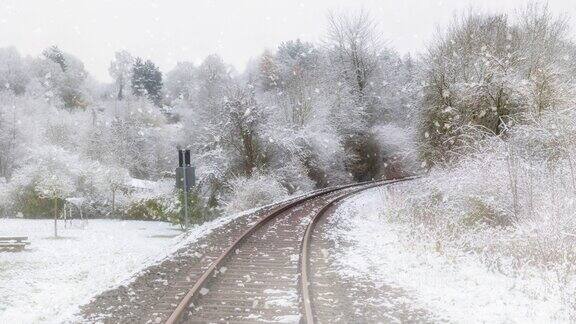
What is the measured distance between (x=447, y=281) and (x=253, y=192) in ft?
56.8

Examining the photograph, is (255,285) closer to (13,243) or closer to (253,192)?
(253,192)

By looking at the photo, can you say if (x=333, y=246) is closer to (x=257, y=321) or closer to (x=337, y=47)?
(x=257, y=321)

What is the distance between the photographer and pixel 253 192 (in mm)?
24859

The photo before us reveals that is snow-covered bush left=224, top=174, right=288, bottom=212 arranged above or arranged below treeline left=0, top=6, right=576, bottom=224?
below

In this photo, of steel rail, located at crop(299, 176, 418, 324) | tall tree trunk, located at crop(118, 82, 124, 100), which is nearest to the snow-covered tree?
tall tree trunk, located at crop(118, 82, 124, 100)

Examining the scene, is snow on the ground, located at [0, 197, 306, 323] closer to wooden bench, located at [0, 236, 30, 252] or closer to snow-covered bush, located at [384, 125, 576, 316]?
wooden bench, located at [0, 236, 30, 252]

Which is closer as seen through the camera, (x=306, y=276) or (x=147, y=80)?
Result: (x=306, y=276)

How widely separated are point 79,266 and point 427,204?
1253 cm

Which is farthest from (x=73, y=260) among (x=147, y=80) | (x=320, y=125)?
(x=147, y=80)

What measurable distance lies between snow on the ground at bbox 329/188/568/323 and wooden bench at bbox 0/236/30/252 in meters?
15.3

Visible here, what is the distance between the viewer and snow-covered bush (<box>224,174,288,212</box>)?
24594mm

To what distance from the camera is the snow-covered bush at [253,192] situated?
24.6 m

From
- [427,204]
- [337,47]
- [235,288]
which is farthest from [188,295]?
[337,47]

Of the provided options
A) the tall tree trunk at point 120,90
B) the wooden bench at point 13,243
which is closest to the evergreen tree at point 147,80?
the tall tree trunk at point 120,90
